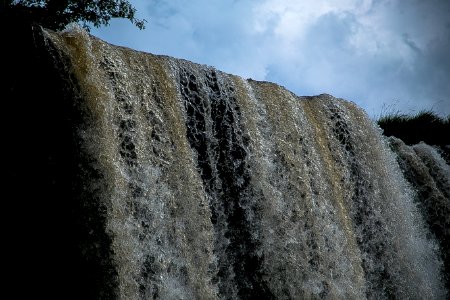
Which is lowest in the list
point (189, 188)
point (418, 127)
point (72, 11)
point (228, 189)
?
point (189, 188)

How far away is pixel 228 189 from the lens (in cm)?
450

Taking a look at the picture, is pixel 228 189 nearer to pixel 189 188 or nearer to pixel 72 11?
pixel 189 188

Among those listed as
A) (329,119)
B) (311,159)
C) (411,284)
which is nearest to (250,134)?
(311,159)

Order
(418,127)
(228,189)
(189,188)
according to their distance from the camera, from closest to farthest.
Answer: (189,188)
(228,189)
(418,127)

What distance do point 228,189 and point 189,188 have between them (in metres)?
0.61

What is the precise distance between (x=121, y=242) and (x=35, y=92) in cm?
113

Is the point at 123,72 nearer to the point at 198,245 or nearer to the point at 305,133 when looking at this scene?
the point at 198,245

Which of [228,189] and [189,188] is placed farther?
[228,189]

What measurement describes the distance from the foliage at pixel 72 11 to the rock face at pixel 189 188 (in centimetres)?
793

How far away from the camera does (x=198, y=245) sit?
3875mm

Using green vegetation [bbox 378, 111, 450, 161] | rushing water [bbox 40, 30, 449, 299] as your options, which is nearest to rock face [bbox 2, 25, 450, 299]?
rushing water [bbox 40, 30, 449, 299]

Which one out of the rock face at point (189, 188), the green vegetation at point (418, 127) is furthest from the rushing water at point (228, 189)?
the green vegetation at point (418, 127)

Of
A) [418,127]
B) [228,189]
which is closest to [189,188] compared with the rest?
[228,189]

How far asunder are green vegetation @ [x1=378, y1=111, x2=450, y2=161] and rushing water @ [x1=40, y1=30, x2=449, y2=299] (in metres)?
4.85
